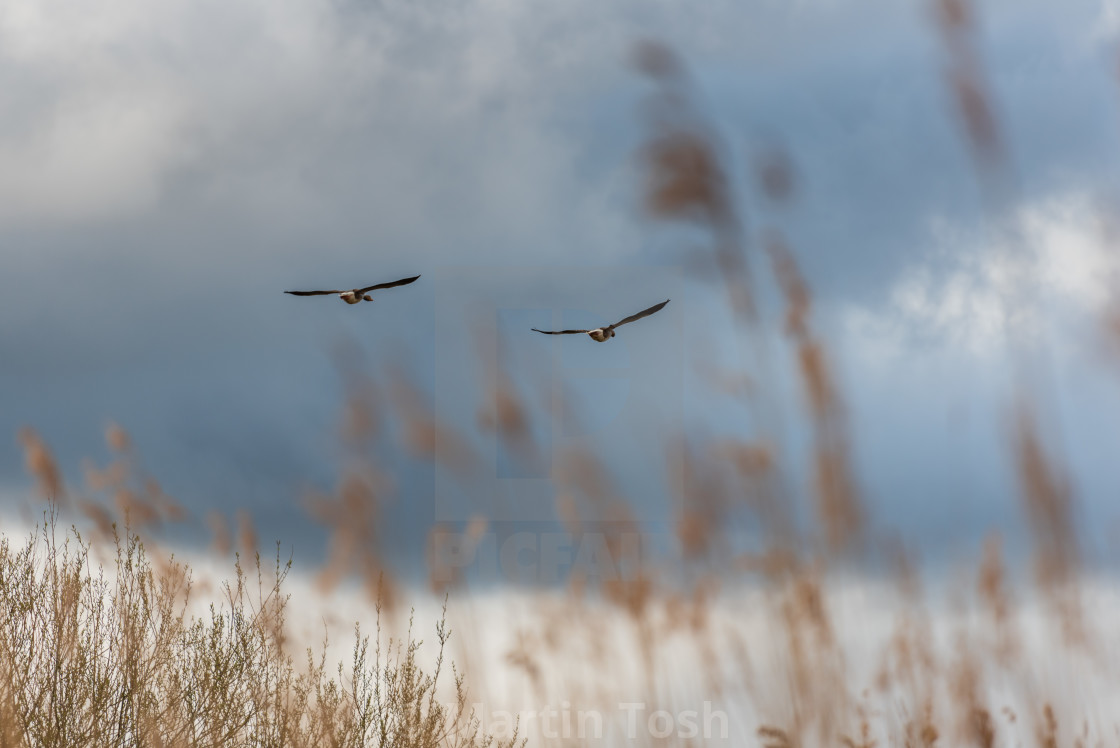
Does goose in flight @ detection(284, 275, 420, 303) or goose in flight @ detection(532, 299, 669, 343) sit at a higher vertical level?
goose in flight @ detection(284, 275, 420, 303)

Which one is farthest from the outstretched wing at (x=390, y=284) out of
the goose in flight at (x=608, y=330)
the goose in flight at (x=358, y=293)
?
the goose in flight at (x=608, y=330)

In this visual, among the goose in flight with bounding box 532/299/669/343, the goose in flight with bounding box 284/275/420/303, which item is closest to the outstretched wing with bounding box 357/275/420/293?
the goose in flight with bounding box 284/275/420/303

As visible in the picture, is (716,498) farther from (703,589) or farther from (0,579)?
(0,579)

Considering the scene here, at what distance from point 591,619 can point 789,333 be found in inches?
64.0

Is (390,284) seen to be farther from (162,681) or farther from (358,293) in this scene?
(162,681)

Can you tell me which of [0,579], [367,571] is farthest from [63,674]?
[367,571]

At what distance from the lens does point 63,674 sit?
7879mm

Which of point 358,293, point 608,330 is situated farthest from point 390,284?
point 608,330

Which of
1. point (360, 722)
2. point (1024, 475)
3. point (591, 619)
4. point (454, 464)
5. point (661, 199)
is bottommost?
point (360, 722)

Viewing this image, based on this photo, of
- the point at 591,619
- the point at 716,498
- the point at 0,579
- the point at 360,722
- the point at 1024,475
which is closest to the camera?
the point at 1024,475

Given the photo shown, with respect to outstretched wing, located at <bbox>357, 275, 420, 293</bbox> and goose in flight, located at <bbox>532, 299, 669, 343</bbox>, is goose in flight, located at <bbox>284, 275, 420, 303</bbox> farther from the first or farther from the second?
goose in flight, located at <bbox>532, 299, 669, 343</bbox>

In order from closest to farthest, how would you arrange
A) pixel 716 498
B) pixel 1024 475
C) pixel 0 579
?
pixel 1024 475 → pixel 716 498 → pixel 0 579

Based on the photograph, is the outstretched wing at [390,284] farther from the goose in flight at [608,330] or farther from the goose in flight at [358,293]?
the goose in flight at [608,330]

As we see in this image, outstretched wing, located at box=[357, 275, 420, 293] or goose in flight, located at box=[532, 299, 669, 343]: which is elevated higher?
outstretched wing, located at box=[357, 275, 420, 293]
